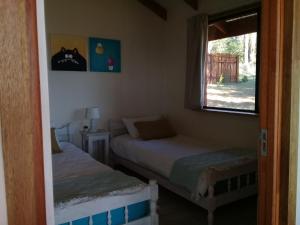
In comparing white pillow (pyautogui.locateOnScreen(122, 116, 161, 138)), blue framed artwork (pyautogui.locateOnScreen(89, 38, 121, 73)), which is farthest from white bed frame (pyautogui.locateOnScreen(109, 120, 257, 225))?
blue framed artwork (pyautogui.locateOnScreen(89, 38, 121, 73))

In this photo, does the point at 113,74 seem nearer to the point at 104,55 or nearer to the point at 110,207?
the point at 104,55

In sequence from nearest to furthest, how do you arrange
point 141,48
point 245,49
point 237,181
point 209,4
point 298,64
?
point 298,64, point 237,181, point 245,49, point 209,4, point 141,48

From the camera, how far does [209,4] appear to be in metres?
3.71

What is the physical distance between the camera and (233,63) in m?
3.56

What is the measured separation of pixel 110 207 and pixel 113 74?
2530 millimetres

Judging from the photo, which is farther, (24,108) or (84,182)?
(84,182)

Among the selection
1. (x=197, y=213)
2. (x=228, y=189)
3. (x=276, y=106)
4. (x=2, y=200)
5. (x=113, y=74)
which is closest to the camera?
(x=2, y=200)

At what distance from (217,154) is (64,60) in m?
2.28

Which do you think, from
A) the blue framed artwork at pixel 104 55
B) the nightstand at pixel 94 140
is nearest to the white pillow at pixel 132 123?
the nightstand at pixel 94 140

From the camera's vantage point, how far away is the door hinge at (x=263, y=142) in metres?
1.26

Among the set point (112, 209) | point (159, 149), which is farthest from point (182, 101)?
point (112, 209)

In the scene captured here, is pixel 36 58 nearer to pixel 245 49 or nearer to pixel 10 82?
pixel 10 82

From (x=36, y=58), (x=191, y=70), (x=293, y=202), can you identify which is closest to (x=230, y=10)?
(x=191, y=70)

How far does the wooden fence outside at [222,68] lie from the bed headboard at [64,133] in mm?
2047
